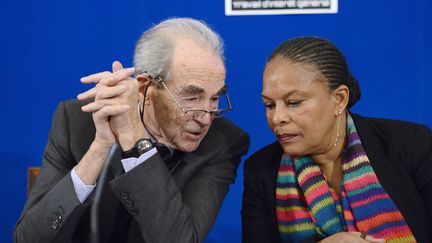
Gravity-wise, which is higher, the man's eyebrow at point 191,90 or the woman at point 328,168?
the man's eyebrow at point 191,90

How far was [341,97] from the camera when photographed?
4.94ft

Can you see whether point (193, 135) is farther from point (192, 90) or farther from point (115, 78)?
point (115, 78)

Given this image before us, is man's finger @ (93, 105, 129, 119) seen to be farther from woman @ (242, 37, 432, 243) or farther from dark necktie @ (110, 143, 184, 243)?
woman @ (242, 37, 432, 243)

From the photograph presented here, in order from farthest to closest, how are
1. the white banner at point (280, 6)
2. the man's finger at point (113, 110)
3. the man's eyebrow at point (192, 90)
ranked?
the white banner at point (280, 6), the man's eyebrow at point (192, 90), the man's finger at point (113, 110)

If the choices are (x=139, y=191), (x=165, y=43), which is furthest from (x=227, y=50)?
(x=139, y=191)

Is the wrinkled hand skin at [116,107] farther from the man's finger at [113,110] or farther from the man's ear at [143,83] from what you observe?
the man's ear at [143,83]

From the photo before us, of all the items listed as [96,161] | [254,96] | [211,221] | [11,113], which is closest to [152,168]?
[96,161]

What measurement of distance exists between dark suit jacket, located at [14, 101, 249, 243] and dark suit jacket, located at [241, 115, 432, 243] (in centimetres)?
8

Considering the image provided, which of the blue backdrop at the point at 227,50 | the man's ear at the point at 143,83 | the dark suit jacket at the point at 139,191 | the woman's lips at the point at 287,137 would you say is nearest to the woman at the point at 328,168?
the woman's lips at the point at 287,137

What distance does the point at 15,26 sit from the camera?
2195mm

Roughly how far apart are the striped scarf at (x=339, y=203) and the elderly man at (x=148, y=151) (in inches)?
7.2

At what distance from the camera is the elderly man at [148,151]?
131 centimetres

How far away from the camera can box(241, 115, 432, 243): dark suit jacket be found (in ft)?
4.88

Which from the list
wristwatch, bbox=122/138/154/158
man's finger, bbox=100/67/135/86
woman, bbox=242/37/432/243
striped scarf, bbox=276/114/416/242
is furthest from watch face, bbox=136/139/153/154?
striped scarf, bbox=276/114/416/242
